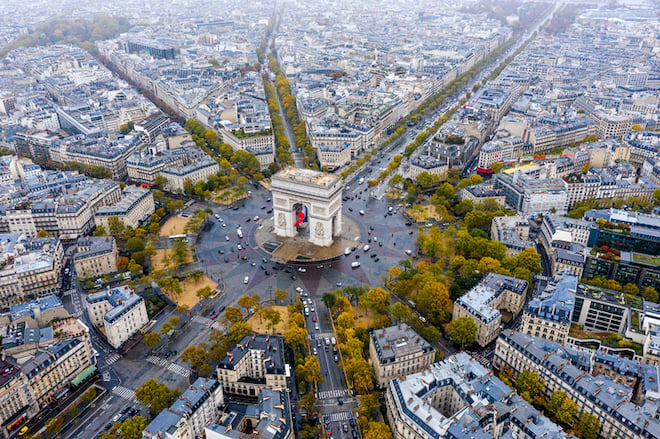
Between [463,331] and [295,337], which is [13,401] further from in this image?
[463,331]

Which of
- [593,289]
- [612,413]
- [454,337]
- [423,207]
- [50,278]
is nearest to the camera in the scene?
[612,413]

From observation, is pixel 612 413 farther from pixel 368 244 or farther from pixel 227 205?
pixel 227 205

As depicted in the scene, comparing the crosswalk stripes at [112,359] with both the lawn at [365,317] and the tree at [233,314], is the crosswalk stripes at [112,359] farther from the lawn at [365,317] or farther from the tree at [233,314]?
the lawn at [365,317]

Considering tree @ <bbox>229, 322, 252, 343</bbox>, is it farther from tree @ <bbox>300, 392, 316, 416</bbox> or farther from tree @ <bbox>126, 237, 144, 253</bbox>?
tree @ <bbox>126, 237, 144, 253</bbox>

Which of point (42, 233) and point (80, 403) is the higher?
point (42, 233)

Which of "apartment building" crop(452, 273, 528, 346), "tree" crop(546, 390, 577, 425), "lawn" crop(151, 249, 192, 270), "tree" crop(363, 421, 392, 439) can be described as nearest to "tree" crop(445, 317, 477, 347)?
"apartment building" crop(452, 273, 528, 346)

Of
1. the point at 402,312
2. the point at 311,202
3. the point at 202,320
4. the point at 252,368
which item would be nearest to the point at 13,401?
the point at 202,320

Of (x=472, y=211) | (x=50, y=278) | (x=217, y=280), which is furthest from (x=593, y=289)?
(x=50, y=278)
